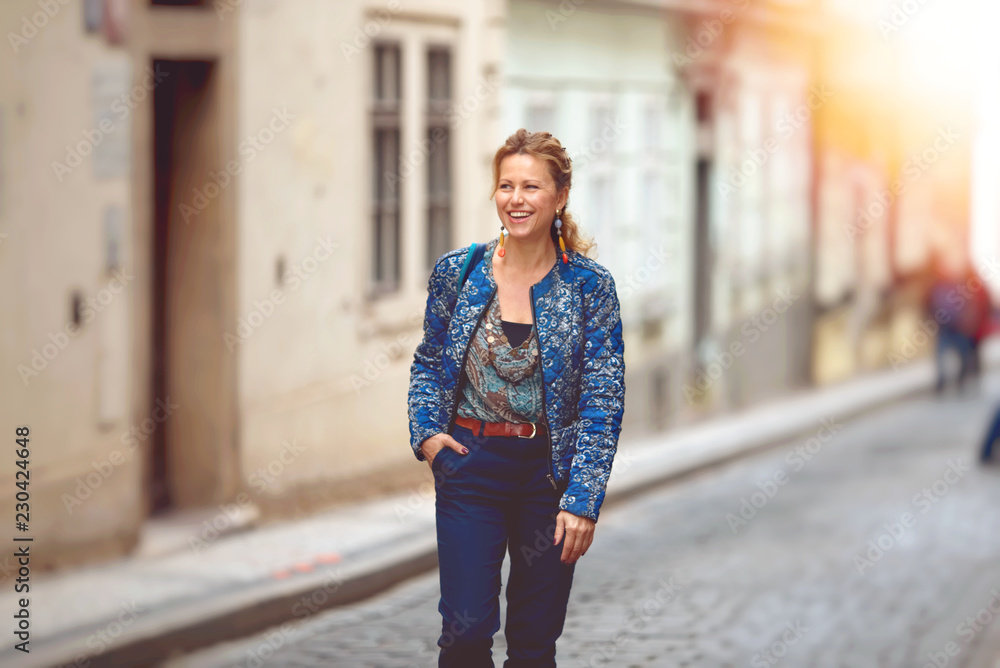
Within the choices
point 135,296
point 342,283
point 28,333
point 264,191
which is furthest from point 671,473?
point 28,333

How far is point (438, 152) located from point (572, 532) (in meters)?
8.55

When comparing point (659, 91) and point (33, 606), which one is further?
point (659, 91)

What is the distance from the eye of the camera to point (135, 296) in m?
9.25

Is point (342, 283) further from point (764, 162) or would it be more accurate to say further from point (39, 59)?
point (764, 162)

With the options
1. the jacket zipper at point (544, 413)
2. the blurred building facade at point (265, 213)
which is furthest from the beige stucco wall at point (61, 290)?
the jacket zipper at point (544, 413)

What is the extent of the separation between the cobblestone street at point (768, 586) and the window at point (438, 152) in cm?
268

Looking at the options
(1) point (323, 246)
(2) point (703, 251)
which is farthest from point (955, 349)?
(1) point (323, 246)

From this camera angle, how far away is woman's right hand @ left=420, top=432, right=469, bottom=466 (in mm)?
4637

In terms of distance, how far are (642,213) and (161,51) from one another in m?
8.32

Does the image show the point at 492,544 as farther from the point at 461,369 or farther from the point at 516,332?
the point at 516,332

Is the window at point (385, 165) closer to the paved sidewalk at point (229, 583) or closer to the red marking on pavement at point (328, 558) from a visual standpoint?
the paved sidewalk at point (229, 583)

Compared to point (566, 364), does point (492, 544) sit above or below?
below

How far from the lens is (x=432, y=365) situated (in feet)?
15.7

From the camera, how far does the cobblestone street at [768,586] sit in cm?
723
